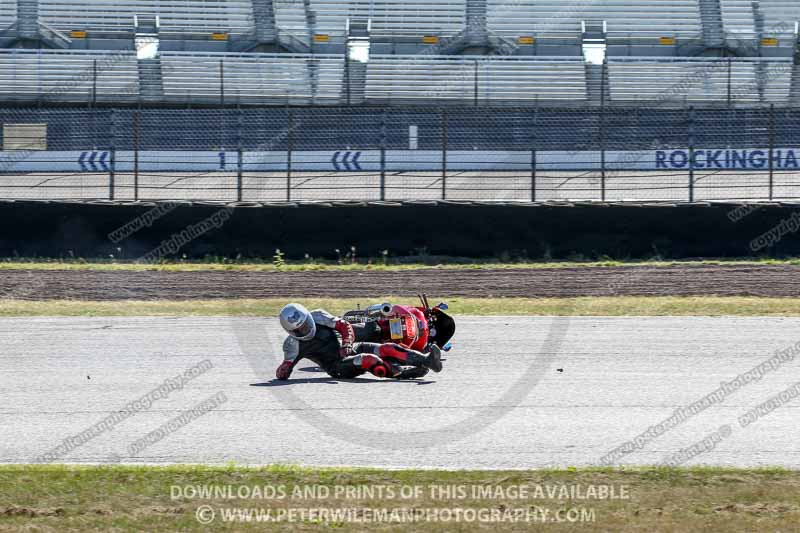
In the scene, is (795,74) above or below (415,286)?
above

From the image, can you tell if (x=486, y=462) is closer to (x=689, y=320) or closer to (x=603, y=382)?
(x=603, y=382)

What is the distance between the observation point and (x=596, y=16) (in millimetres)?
32156

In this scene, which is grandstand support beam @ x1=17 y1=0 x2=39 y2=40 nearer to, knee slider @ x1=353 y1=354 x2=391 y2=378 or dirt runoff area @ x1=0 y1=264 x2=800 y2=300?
dirt runoff area @ x1=0 y1=264 x2=800 y2=300

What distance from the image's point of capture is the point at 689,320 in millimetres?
12766

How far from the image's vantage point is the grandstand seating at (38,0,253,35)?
31.2 metres

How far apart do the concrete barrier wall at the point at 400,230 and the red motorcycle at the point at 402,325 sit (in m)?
7.91

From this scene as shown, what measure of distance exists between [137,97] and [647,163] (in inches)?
534

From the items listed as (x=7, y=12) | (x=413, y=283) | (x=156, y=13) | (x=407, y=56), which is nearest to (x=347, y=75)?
(x=407, y=56)

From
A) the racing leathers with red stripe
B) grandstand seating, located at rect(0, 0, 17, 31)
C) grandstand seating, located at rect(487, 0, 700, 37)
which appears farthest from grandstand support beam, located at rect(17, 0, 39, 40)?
the racing leathers with red stripe

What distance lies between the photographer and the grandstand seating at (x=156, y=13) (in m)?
31.2

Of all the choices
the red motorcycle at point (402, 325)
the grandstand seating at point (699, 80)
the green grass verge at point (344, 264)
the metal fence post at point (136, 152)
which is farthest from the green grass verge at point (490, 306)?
the grandstand seating at point (699, 80)

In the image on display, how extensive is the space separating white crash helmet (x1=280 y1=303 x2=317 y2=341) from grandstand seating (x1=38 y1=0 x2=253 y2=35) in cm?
2404

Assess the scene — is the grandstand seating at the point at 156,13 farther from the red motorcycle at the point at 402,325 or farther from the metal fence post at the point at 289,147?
the red motorcycle at the point at 402,325

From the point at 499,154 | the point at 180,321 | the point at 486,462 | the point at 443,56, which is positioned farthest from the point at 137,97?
the point at 486,462
